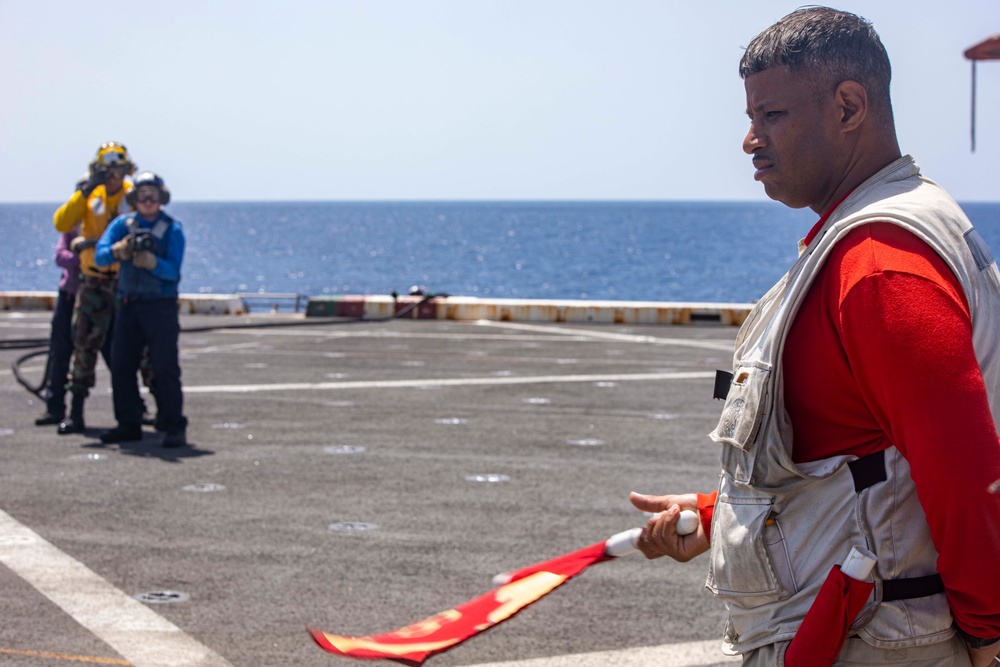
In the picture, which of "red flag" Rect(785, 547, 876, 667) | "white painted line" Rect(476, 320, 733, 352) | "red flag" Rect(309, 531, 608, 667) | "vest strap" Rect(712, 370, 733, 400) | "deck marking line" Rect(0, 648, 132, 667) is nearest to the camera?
"red flag" Rect(785, 547, 876, 667)

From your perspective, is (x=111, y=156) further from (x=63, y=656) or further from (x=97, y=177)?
(x=63, y=656)

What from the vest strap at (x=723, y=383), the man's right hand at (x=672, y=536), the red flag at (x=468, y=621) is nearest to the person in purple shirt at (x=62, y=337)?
the red flag at (x=468, y=621)

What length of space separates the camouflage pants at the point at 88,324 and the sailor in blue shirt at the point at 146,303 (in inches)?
21.2

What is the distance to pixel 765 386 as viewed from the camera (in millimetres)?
2131

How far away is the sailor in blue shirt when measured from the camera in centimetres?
934

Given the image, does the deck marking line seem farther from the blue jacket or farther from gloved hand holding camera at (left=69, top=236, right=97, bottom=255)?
gloved hand holding camera at (left=69, top=236, right=97, bottom=255)

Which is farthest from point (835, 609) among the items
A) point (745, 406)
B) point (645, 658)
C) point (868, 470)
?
point (645, 658)

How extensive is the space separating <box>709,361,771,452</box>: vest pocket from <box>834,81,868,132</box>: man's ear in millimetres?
479

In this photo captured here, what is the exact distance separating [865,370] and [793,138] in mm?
501

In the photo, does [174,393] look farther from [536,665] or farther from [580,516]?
[536,665]

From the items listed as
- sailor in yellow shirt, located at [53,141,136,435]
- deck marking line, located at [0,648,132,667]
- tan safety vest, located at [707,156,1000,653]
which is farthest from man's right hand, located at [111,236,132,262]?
tan safety vest, located at [707,156,1000,653]

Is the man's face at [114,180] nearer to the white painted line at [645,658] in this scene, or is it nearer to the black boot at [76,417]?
the black boot at [76,417]

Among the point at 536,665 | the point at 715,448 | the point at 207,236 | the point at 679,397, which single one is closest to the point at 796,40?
the point at 536,665

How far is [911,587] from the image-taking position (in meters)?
2.08
